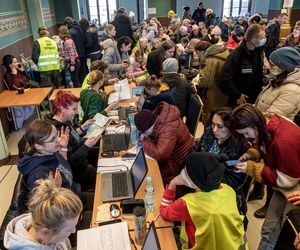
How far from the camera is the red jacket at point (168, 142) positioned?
235 centimetres

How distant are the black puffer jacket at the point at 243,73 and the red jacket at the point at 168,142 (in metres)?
1.16

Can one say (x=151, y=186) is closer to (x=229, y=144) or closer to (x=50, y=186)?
(x=229, y=144)

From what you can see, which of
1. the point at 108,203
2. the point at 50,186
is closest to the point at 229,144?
the point at 108,203

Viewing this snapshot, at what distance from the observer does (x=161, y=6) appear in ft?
42.9

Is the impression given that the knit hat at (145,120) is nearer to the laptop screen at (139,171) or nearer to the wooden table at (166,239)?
the laptop screen at (139,171)

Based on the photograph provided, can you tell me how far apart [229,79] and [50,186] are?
2540 mm

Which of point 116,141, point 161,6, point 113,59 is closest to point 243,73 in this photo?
point 116,141

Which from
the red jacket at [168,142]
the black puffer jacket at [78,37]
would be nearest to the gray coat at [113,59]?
the black puffer jacket at [78,37]

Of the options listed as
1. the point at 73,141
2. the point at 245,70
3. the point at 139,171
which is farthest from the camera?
the point at 245,70

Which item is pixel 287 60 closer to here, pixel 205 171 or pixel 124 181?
pixel 205 171

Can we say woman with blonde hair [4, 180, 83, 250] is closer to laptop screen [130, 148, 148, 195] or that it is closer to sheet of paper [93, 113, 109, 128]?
laptop screen [130, 148, 148, 195]

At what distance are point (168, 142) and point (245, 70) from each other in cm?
154

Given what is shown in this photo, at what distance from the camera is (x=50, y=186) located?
4.63 ft

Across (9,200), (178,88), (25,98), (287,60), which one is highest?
(287,60)
